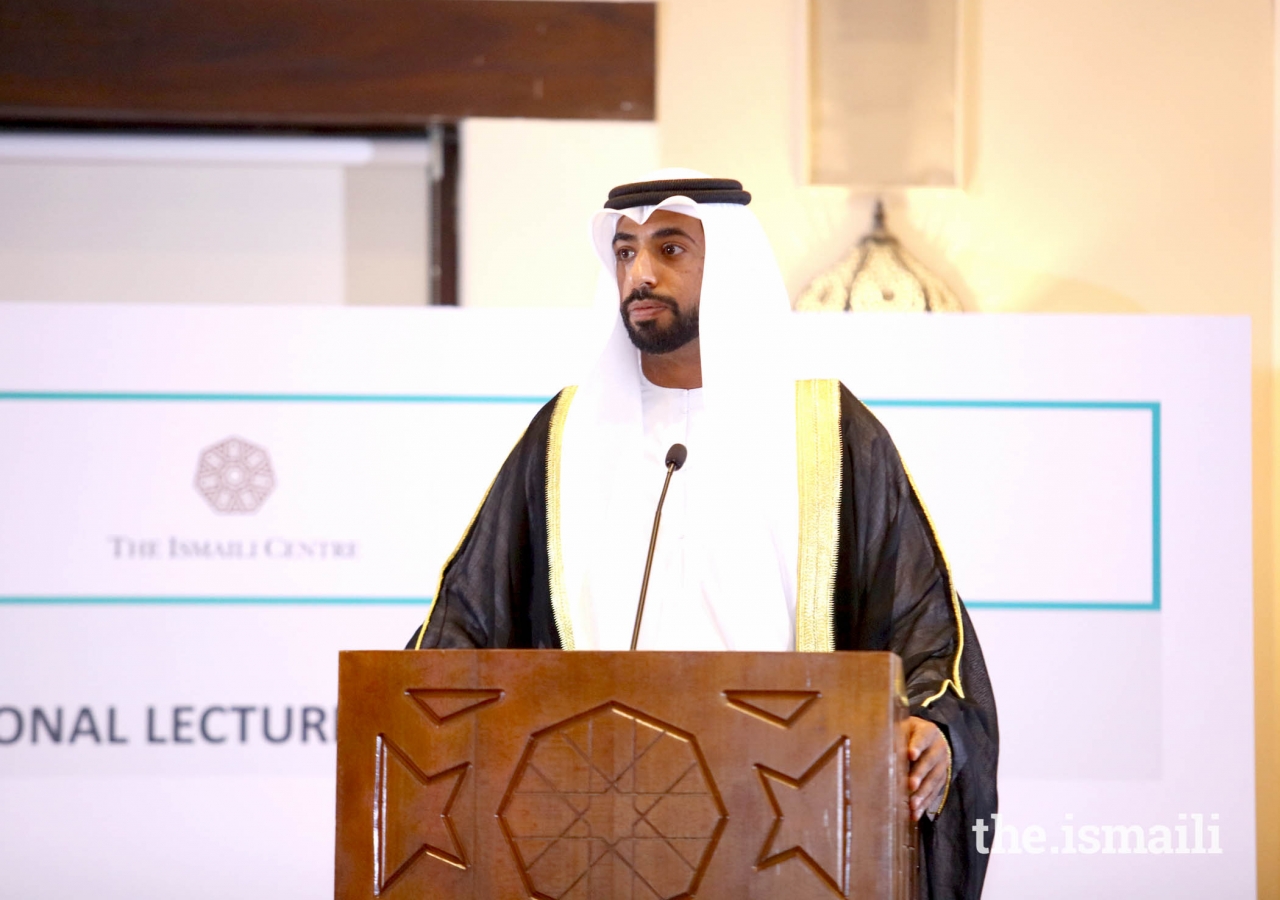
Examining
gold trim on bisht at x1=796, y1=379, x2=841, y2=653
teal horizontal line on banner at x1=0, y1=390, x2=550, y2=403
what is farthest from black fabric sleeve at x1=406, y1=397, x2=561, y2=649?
teal horizontal line on banner at x1=0, y1=390, x2=550, y2=403

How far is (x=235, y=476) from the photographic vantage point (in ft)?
12.6

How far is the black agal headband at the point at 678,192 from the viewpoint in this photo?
2.59 m

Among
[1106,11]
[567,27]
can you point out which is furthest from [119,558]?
[1106,11]

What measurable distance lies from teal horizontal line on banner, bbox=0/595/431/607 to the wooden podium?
2.01 meters

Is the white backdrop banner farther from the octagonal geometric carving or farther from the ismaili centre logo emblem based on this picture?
the octagonal geometric carving

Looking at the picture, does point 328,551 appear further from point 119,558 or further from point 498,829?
point 498,829

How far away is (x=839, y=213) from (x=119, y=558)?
242cm

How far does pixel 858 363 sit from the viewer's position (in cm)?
386

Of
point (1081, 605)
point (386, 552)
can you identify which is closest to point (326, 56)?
point (386, 552)

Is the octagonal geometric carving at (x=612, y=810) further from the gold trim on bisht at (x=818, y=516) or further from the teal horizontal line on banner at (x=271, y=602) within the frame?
the teal horizontal line on banner at (x=271, y=602)

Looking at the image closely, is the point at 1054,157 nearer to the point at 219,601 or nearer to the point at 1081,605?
the point at 1081,605

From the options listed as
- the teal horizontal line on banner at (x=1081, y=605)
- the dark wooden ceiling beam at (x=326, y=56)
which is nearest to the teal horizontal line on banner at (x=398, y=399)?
the teal horizontal line on banner at (x=1081, y=605)

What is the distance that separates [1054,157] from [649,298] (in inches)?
111

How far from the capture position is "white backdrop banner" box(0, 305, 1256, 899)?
376 cm
